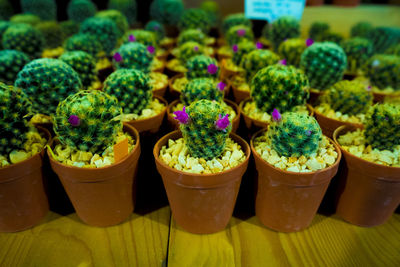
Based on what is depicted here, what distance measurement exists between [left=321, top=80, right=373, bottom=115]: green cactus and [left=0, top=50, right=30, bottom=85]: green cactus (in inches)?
66.5

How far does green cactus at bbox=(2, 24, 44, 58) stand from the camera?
1.93 m

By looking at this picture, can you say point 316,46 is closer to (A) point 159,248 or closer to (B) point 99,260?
(A) point 159,248

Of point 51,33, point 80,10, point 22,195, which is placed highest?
point 80,10

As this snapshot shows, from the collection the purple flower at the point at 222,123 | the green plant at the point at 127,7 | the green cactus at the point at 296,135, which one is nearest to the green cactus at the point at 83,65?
the purple flower at the point at 222,123

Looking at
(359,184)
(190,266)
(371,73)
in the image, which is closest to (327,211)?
(359,184)

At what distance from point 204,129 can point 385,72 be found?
126cm

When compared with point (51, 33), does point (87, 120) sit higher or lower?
higher

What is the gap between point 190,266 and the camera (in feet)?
3.47

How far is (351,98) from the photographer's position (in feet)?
4.43

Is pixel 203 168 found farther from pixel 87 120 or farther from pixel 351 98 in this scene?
pixel 351 98

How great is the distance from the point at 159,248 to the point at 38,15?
2.71 m

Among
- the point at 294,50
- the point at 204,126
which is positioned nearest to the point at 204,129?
the point at 204,126

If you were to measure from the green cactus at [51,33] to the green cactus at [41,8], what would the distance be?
0.59 m

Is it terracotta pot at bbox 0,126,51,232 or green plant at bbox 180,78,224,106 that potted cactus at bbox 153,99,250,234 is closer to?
green plant at bbox 180,78,224,106
